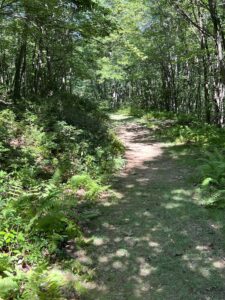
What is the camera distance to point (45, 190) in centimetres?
741

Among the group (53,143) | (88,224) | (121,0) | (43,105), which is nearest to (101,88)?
(121,0)

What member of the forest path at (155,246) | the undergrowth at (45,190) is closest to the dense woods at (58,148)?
the undergrowth at (45,190)

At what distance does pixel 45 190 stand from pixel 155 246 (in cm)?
266

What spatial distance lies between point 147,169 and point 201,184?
244 centimetres

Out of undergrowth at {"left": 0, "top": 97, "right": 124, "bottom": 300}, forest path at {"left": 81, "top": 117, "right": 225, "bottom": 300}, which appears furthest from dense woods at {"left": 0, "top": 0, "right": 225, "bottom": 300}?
forest path at {"left": 81, "top": 117, "right": 225, "bottom": 300}

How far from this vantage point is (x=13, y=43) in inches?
1021

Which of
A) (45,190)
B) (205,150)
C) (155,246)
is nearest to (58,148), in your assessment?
(45,190)

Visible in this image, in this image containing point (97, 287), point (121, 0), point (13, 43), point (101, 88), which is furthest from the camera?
point (101, 88)

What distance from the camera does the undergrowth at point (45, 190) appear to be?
4.78 meters

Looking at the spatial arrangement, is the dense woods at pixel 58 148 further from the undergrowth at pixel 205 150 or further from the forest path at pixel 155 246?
the forest path at pixel 155 246

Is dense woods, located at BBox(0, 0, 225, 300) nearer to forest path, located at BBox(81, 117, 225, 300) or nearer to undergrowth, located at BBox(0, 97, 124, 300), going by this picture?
undergrowth, located at BBox(0, 97, 124, 300)

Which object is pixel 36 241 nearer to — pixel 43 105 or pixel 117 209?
pixel 117 209

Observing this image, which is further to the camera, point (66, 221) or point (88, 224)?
point (88, 224)

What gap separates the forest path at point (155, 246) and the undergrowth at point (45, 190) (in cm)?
42
